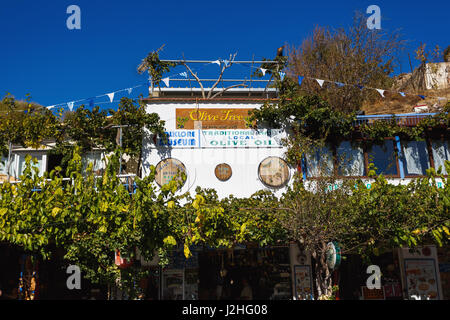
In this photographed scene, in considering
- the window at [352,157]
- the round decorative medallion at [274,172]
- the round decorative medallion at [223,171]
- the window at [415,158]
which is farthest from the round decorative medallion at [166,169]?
the window at [415,158]

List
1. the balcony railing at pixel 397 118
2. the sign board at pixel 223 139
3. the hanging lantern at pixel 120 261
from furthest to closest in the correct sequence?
1. the balcony railing at pixel 397 118
2. the sign board at pixel 223 139
3. the hanging lantern at pixel 120 261

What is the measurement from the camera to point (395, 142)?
1590 cm

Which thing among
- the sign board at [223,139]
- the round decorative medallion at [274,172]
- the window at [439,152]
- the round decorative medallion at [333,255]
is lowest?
the round decorative medallion at [333,255]

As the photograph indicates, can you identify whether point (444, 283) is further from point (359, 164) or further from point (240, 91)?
point (240, 91)

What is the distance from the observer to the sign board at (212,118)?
15.7 metres

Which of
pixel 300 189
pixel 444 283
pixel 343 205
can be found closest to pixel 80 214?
pixel 300 189

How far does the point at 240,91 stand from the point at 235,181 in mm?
6594

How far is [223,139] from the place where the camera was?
1562 centimetres

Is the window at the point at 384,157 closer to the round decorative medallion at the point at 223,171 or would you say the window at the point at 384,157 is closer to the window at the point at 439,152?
the window at the point at 439,152

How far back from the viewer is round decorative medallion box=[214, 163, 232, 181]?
600 inches

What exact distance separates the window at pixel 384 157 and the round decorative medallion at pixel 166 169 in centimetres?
754

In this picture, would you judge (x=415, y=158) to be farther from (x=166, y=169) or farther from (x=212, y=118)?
(x=166, y=169)

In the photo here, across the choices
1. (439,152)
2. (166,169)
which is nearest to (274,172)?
(166,169)
